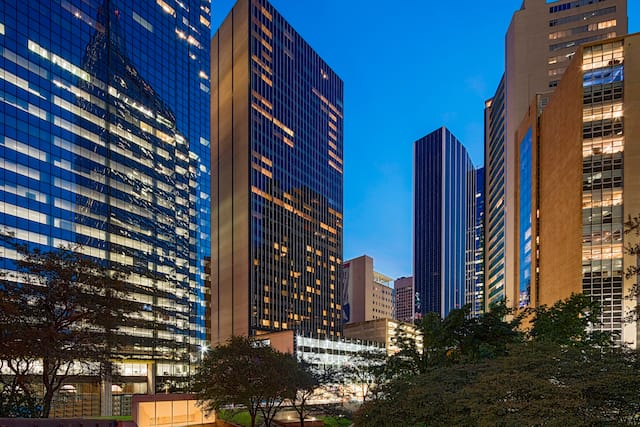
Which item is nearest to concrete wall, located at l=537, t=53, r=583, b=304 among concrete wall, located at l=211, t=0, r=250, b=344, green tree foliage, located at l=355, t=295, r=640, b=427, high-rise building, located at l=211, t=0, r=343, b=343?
green tree foliage, located at l=355, t=295, r=640, b=427

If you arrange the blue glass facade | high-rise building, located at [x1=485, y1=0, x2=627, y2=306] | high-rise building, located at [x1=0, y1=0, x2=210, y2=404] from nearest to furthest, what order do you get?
1. high-rise building, located at [x1=0, y1=0, x2=210, y2=404]
2. the blue glass facade
3. high-rise building, located at [x1=485, y1=0, x2=627, y2=306]

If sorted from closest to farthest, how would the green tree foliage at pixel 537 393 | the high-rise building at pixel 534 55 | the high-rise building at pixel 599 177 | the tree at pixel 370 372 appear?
the green tree foliage at pixel 537 393, the tree at pixel 370 372, the high-rise building at pixel 599 177, the high-rise building at pixel 534 55

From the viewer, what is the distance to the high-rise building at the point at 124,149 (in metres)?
75.8

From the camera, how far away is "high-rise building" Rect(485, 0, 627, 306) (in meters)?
91.7

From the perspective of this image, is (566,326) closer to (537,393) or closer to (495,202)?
(537,393)

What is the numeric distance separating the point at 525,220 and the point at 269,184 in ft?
220

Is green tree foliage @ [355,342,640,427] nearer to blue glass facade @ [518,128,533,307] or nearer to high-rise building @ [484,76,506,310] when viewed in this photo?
blue glass facade @ [518,128,533,307]

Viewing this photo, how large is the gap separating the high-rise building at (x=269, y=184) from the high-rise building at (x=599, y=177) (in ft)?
213

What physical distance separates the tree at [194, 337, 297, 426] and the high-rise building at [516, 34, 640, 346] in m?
41.1

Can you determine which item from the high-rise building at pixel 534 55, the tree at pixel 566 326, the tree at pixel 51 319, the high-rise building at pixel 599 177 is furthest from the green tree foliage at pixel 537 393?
the high-rise building at pixel 534 55

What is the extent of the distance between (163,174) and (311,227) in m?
49.0

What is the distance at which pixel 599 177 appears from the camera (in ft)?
193

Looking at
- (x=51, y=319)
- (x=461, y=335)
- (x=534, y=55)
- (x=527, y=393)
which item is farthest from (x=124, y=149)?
(x=527, y=393)

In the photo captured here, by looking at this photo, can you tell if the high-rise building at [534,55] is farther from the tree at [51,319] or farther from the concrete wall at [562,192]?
the tree at [51,319]
